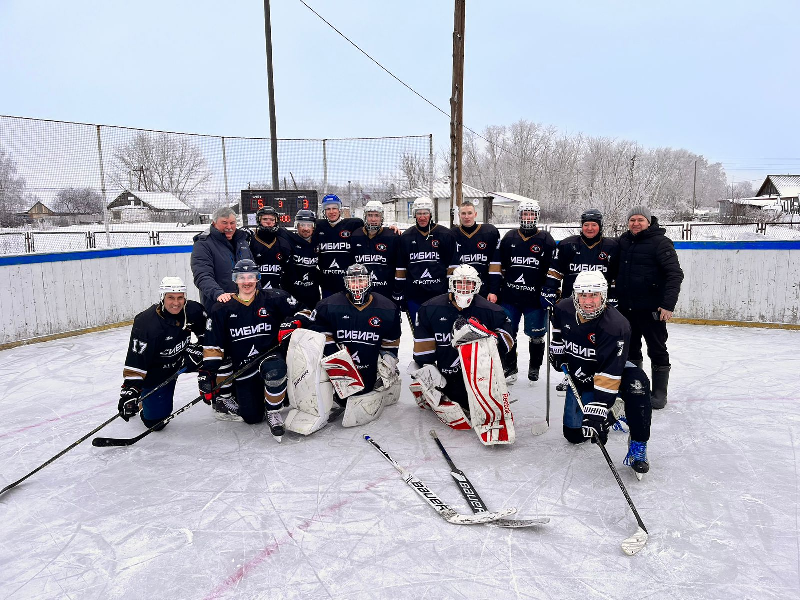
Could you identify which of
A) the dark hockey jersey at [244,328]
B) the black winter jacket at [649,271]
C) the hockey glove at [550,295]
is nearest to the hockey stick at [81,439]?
the dark hockey jersey at [244,328]

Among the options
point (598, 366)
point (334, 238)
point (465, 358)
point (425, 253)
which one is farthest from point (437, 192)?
point (598, 366)

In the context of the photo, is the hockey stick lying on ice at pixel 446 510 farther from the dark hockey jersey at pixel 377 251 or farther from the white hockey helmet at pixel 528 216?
the white hockey helmet at pixel 528 216

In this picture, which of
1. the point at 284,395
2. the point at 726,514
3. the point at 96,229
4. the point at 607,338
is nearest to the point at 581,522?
the point at 726,514

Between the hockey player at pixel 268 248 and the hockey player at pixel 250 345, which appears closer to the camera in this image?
the hockey player at pixel 250 345

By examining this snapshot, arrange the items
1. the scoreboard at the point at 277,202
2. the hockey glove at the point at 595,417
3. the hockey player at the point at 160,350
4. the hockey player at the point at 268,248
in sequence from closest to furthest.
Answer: the hockey glove at the point at 595,417 < the hockey player at the point at 160,350 < the hockey player at the point at 268,248 < the scoreboard at the point at 277,202

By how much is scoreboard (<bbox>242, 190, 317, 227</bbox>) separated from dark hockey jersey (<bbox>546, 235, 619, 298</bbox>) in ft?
15.5

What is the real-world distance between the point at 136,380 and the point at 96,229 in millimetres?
4122

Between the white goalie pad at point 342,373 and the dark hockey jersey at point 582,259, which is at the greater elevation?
the dark hockey jersey at point 582,259

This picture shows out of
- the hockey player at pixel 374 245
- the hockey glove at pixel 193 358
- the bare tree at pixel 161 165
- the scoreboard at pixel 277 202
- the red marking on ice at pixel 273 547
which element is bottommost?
the red marking on ice at pixel 273 547

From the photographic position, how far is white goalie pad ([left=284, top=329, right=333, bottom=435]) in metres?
3.45

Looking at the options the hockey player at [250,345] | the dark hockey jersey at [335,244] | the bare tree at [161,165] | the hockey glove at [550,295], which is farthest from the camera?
the bare tree at [161,165]

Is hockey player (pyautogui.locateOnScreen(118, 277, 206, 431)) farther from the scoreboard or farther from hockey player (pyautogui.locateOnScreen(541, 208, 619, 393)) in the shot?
the scoreboard

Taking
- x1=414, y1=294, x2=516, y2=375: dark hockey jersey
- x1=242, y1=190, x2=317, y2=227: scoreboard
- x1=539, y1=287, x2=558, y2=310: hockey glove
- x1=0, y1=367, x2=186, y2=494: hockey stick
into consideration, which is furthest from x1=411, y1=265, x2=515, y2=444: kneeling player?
x1=242, y1=190, x2=317, y2=227: scoreboard

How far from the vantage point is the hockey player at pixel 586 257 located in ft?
13.4
